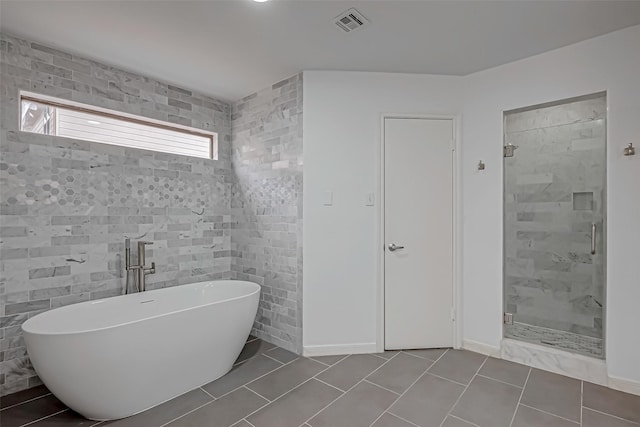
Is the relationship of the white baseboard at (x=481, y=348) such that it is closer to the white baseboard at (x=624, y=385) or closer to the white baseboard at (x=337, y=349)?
the white baseboard at (x=624, y=385)

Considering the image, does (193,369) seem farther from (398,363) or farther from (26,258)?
(398,363)

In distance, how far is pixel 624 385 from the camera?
2.21m

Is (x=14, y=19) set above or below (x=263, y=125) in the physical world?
above

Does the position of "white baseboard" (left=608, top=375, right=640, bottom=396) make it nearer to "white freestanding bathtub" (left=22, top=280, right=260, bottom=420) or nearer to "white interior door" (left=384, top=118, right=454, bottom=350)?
"white interior door" (left=384, top=118, right=454, bottom=350)

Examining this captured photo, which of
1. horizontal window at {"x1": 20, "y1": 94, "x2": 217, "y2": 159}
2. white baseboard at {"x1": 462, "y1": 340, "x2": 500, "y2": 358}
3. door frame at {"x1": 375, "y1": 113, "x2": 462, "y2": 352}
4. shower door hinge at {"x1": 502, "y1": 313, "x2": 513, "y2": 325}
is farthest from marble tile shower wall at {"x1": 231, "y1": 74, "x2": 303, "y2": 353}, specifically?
shower door hinge at {"x1": 502, "y1": 313, "x2": 513, "y2": 325}

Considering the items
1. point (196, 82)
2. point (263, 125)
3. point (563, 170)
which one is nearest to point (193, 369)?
point (263, 125)

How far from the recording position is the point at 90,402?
6.03ft

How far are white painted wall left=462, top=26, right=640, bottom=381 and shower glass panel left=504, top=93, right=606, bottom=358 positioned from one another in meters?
0.10

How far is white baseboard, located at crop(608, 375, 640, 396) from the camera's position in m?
2.17

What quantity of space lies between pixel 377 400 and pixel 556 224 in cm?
203

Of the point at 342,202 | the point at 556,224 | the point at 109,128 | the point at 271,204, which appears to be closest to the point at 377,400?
the point at 342,202

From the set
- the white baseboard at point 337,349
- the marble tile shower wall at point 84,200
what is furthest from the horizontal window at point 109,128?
the white baseboard at point 337,349

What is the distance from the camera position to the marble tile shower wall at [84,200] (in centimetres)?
224

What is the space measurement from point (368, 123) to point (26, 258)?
288 cm
